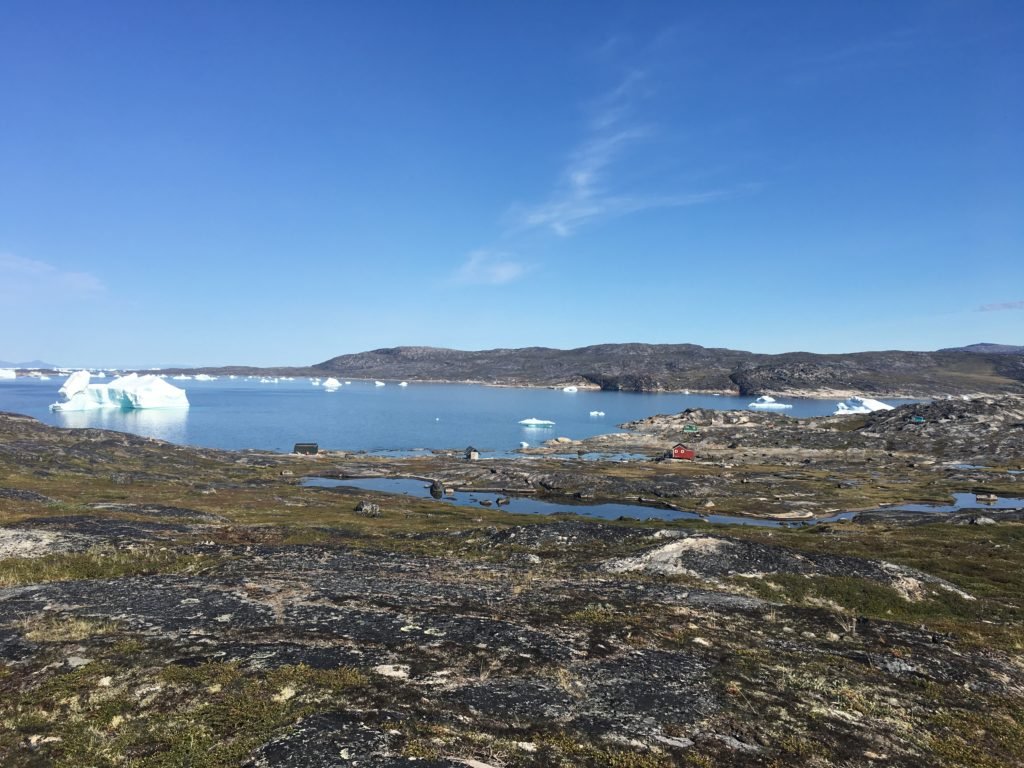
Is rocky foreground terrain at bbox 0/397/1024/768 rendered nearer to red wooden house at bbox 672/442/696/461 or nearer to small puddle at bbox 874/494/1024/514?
small puddle at bbox 874/494/1024/514

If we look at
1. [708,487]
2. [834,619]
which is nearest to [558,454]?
[708,487]

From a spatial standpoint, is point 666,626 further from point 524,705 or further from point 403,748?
point 403,748

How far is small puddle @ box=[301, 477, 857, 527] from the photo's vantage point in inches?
3211

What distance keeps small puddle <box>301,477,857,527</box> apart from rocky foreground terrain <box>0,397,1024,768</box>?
29.3m

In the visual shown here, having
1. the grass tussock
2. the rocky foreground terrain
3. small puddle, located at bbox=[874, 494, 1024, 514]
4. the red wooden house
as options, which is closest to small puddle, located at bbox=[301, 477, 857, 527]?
small puddle, located at bbox=[874, 494, 1024, 514]

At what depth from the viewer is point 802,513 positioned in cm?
8531

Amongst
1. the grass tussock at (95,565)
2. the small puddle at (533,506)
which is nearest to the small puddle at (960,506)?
the small puddle at (533,506)

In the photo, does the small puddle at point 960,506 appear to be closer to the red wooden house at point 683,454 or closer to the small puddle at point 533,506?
the small puddle at point 533,506

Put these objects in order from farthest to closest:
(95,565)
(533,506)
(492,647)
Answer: (533,506), (95,565), (492,647)

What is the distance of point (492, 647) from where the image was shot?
18703 millimetres

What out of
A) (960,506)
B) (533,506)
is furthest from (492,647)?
(960,506)

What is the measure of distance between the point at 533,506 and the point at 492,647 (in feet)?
238

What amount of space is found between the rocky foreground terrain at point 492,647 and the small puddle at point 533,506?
2931 centimetres

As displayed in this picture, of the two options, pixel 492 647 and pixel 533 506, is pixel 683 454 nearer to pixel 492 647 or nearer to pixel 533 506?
pixel 533 506
